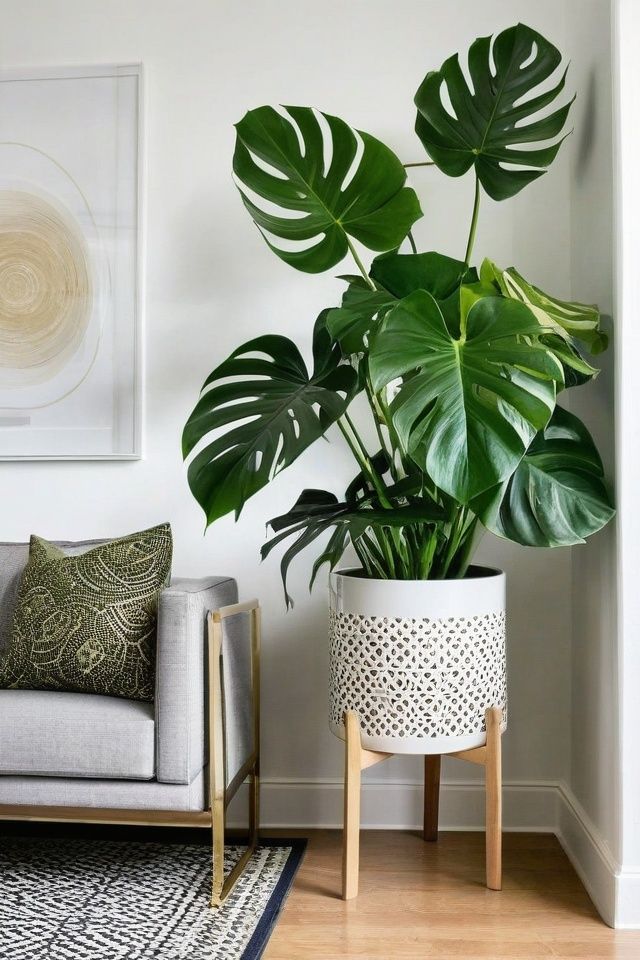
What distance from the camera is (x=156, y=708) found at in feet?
6.23

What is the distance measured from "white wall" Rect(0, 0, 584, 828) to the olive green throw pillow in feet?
1.45

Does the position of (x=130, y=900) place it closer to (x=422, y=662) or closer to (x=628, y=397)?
(x=422, y=662)

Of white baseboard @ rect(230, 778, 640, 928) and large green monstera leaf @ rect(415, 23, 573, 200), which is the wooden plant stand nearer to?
white baseboard @ rect(230, 778, 640, 928)

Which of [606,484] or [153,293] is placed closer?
[606,484]

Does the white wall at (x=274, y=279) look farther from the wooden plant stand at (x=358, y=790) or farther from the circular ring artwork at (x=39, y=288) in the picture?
the wooden plant stand at (x=358, y=790)

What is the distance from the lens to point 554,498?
1.84 m

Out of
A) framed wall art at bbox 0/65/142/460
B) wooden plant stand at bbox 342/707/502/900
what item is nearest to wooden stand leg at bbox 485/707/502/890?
wooden plant stand at bbox 342/707/502/900

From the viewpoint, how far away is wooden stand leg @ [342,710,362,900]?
6.34 ft

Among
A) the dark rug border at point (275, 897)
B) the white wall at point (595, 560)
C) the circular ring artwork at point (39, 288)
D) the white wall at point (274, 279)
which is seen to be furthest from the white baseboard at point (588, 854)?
the circular ring artwork at point (39, 288)

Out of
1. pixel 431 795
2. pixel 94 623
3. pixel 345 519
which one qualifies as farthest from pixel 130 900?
pixel 345 519

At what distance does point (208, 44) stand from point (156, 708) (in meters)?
1.94

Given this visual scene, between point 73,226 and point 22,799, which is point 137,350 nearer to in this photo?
point 73,226

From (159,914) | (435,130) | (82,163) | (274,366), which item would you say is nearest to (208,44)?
(82,163)

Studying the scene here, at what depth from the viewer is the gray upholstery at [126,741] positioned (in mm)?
1871
